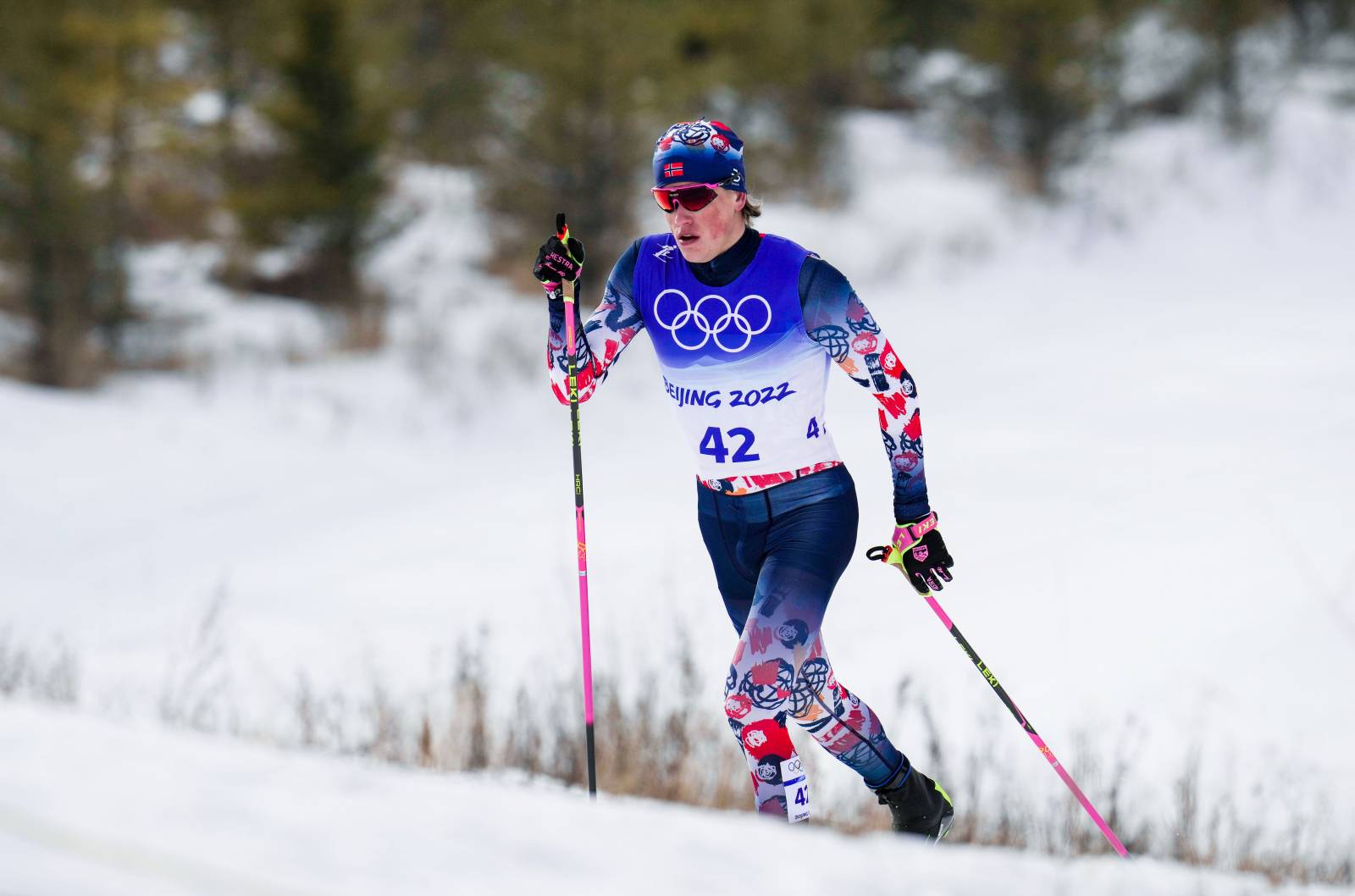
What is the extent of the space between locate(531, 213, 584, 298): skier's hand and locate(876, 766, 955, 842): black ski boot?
1.91 m

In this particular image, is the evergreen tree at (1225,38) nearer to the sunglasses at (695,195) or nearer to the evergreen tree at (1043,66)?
the evergreen tree at (1043,66)

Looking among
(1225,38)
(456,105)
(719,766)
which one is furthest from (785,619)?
(1225,38)

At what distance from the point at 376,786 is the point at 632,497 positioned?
8001mm

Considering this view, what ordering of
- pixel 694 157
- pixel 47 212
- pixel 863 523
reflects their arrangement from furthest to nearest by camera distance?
pixel 47 212
pixel 863 523
pixel 694 157

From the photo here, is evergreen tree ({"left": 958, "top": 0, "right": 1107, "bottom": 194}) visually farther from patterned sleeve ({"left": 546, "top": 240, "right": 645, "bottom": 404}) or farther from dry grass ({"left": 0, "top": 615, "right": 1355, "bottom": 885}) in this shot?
patterned sleeve ({"left": 546, "top": 240, "right": 645, "bottom": 404})

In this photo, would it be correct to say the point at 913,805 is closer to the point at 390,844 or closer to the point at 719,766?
the point at 719,766

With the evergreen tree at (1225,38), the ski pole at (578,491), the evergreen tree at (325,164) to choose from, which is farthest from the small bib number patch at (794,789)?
the evergreen tree at (1225,38)

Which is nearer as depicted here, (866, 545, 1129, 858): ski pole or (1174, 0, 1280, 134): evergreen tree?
(866, 545, 1129, 858): ski pole

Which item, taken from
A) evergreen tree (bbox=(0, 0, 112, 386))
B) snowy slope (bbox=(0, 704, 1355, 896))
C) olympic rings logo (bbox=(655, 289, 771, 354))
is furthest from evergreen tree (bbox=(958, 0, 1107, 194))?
snowy slope (bbox=(0, 704, 1355, 896))

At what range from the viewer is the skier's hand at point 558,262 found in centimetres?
366

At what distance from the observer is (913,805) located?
378 centimetres

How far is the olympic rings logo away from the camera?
11.4 feet

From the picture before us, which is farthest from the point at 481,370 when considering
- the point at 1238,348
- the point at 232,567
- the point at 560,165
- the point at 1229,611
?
A: the point at 1229,611

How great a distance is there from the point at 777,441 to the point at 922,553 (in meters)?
0.55
